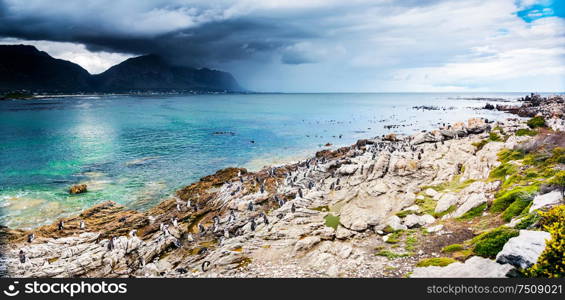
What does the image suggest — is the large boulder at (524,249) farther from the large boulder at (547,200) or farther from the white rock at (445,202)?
the white rock at (445,202)

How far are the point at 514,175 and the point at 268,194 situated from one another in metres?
22.1

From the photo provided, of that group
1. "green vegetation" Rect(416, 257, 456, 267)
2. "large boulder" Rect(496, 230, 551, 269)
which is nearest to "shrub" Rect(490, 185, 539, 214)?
"large boulder" Rect(496, 230, 551, 269)

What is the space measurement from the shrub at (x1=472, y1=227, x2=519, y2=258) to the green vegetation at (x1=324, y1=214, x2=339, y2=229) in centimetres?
1043

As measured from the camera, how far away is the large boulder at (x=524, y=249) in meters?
11.6

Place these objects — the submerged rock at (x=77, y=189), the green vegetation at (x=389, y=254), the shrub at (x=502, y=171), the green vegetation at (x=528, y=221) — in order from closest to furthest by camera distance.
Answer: the green vegetation at (x=528, y=221)
the green vegetation at (x=389, y=254)
the shrub at (x=502, y=171)
the submerged rock at (x=77, y=189)

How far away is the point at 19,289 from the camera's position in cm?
1072

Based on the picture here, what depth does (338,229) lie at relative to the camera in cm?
2192

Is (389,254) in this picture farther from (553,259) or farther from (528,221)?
(553,259)

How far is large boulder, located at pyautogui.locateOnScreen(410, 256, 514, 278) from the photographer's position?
11961 millimetres

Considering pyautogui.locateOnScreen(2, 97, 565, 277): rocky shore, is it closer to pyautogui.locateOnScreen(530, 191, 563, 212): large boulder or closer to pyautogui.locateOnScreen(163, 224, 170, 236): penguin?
pyautogui.locateOnScreen(530, 191, 563, 212): large boulder

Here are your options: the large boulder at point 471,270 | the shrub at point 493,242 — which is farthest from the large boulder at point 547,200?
the large boulder at point 471,270

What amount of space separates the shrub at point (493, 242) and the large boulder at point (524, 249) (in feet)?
2.97

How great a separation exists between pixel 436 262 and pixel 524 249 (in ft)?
12.9

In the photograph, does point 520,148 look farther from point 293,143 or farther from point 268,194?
point 293,143
